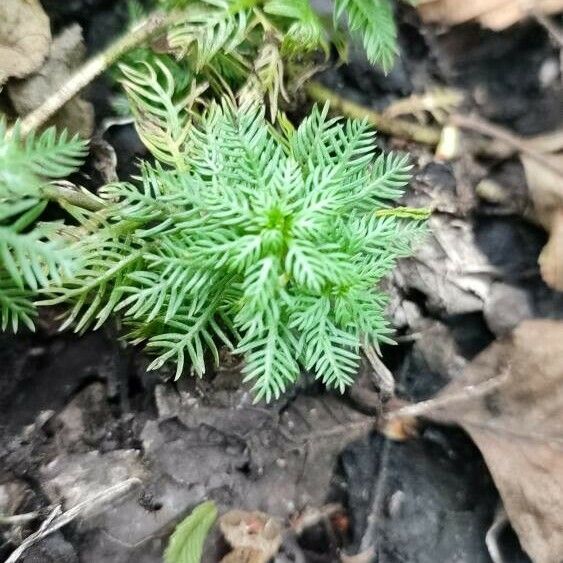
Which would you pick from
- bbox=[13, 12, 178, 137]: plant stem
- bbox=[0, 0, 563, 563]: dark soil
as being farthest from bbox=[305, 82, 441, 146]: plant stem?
bbox=[13, 12, 178, 137]: plant stem

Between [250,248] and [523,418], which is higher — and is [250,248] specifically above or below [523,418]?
above

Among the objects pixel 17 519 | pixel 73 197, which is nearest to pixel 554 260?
pixel 73 197

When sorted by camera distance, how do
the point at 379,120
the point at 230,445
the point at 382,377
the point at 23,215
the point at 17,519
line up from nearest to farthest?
the point at 23,215
the point at 17,519
the point at 230,445
the point at 382,377
the point at 379,120

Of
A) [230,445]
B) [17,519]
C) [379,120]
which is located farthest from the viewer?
[379,120]

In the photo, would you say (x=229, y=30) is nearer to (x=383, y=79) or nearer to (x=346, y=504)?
(x=383, y=79)

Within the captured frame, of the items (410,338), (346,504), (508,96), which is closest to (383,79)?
(508,96)

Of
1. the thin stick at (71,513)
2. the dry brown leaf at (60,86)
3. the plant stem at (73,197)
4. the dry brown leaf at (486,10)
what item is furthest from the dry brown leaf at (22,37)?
the dry brown leaf at (486,10)

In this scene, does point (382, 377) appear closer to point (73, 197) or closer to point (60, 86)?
point (73, 197)

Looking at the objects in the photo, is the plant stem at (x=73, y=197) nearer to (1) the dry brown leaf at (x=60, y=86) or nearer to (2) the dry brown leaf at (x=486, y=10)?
(1) the dry brown leaf at (x=60, y=86)
